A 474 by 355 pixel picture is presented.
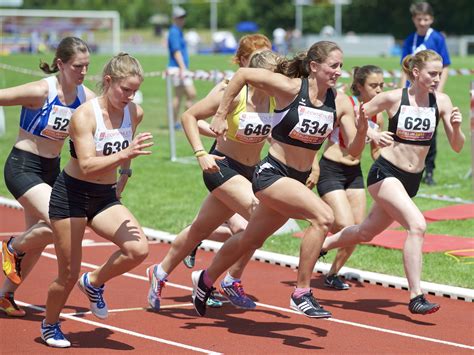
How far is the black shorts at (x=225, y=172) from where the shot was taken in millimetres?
7758

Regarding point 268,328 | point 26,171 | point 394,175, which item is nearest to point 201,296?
point 268,328

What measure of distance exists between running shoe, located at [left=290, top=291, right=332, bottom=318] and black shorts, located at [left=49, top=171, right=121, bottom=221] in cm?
148

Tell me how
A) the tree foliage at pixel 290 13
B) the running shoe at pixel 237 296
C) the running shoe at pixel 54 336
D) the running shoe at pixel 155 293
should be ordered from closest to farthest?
the running shoe at pixel 54 336 → the running shoe at pixel 155 293 → the running shoe at pixel 237 296 → the tree foliage at pixel 290 13

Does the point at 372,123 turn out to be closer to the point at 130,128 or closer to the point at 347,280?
the point at 347,280

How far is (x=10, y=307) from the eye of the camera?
25.3 ft

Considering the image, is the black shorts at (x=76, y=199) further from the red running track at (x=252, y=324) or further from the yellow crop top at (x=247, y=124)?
the yellow crop top at (x=247, y=124)

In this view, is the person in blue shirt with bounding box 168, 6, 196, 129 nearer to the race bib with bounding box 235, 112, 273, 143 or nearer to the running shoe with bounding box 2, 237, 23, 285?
the race bib with bounding box 235, 112, 273, 143

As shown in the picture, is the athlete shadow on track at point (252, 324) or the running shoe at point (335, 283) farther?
the running shoe at point (335, 283)

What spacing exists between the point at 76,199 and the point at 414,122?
9.31 ft

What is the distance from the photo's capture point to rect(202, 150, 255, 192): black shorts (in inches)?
305

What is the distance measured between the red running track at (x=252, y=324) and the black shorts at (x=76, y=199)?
910 millimetres

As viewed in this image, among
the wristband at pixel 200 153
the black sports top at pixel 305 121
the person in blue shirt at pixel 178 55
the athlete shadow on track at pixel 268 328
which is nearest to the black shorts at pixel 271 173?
the black sports top at pixel 305 121

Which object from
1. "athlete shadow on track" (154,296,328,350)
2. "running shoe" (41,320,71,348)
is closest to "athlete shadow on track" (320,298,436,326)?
"athlete shadow on track" (154,296,328,350)

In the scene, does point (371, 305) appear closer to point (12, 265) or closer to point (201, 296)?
point (201, 296)
